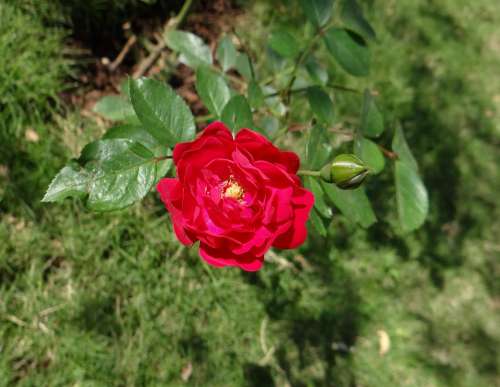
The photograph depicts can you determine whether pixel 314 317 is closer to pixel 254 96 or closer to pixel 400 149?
pixel 400 149

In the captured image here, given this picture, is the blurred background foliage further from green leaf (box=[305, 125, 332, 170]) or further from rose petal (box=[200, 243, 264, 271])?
rose petal (box=[200, 243, 264, 271])

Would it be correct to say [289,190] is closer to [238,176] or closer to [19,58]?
[238,176]

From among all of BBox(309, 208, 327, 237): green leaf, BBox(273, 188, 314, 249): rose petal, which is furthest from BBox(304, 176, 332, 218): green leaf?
BBox(273, 188, 314, 249): rose petal

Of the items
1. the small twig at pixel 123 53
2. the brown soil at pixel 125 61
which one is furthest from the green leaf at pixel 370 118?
the small twig at pixel 123 53

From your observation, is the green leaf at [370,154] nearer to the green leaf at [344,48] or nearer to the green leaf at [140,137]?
the green leaf at [344,48]

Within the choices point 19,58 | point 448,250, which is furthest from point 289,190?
point 448,250

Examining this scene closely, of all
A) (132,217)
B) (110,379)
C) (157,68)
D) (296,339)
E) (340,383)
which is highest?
(157,68)
